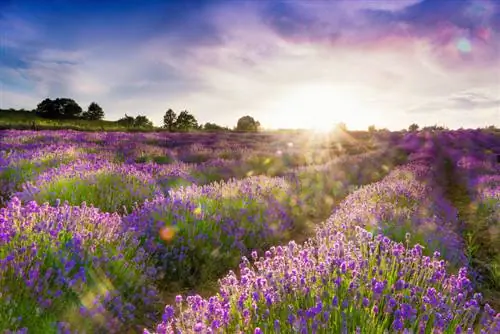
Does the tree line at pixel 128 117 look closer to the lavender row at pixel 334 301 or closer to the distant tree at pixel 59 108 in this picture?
the distant tree at pixel 59 108

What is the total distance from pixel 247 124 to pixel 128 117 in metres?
16.1

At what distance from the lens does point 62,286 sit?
3.23 m

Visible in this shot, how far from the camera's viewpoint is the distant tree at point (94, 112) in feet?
216

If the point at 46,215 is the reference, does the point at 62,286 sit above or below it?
below

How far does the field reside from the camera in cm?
255

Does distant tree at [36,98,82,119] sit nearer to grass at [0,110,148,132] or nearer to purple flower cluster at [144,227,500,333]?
grass at [0,110,148,132]

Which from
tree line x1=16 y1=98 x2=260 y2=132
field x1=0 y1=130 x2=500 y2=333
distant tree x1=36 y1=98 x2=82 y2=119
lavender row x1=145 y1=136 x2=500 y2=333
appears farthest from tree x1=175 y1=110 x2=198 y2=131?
lavender row x1=145 y1=136 x2=500 y2=333

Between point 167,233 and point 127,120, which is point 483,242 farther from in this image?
point 127,120

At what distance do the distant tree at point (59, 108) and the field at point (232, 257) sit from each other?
5832cm

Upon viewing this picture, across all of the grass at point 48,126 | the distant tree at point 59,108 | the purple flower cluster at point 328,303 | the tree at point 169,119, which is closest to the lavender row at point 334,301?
the purple flower cluster at point 328,303

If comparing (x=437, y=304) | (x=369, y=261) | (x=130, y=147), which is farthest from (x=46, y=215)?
(x=130, y=147)

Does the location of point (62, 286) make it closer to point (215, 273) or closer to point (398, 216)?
point (215, 273)

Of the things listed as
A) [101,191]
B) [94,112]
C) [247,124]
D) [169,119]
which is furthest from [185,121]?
[101,191]

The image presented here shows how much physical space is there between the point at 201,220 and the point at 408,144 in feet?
61.2
